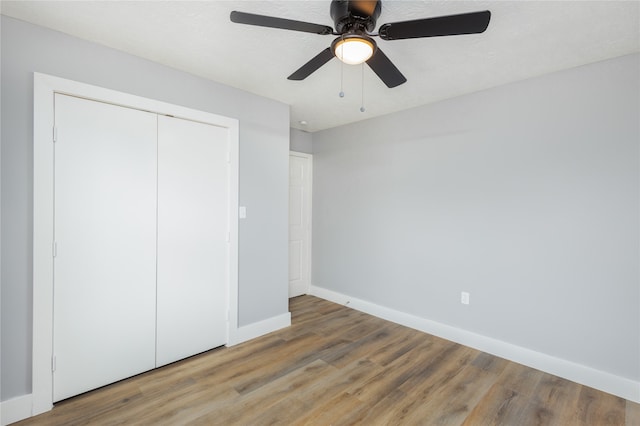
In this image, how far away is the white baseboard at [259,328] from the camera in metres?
2.93

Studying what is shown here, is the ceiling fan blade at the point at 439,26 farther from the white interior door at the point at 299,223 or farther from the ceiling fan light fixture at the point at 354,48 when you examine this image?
the white interior door at the point at 299,223

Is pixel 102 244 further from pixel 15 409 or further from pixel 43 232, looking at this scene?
pixel 15 409

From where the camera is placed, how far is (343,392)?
2.19m

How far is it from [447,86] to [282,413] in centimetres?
308

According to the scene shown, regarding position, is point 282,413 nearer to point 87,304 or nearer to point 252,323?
point 252,323

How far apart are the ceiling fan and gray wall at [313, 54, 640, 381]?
1.63m

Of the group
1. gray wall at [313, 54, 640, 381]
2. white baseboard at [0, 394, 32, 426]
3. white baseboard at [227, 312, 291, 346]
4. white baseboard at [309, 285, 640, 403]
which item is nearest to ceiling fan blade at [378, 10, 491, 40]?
gray wall at [313, 54, 640, 381]

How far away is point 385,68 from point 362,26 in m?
0.34

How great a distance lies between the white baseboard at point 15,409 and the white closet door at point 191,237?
0.78 metres

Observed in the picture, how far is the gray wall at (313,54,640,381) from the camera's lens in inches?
88.0

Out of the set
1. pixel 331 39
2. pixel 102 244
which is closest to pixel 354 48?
pixel 331 39

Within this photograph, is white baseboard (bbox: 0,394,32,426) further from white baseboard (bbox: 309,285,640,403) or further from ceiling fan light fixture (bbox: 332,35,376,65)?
white baseboard (bbox: 309,285,640,403)

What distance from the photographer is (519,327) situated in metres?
2.66

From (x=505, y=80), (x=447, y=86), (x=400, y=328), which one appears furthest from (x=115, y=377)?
(x=505, y=80)
